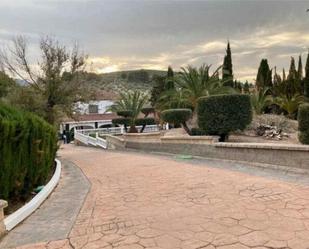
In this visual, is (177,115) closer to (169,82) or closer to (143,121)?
(143,121)

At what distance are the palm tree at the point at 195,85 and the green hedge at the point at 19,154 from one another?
45.2ft

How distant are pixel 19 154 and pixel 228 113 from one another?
780 centimetres

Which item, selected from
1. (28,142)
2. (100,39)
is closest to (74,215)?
(28,142)

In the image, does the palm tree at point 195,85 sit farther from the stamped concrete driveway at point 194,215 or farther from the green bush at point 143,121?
the stamped concrete driveway at point 194,215

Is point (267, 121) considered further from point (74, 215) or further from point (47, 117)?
point (74, 215)

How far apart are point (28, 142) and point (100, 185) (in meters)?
2.14

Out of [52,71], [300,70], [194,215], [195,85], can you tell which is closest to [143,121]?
[195,85]

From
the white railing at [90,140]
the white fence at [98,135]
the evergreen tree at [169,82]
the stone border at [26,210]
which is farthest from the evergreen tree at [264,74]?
the stone border at [26,210]

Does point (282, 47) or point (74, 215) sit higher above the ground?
point (282, 47)

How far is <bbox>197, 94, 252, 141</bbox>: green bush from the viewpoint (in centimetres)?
1209

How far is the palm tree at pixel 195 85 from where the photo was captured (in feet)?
66.8

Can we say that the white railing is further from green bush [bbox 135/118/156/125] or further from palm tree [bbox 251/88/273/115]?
palm tree [bbox 251/88/273/115]

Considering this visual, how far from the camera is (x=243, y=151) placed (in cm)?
1007

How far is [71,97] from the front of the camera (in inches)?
822
